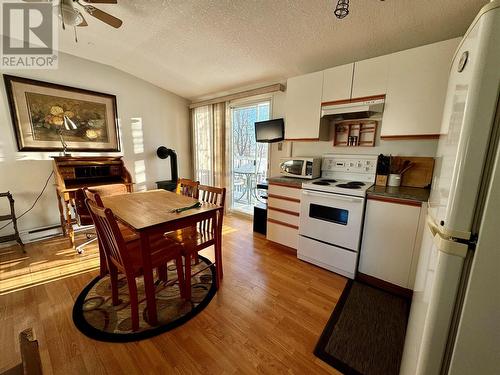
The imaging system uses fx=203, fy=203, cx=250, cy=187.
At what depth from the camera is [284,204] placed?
2.54m

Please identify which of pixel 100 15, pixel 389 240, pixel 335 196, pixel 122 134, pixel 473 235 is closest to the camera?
pixel 473 235

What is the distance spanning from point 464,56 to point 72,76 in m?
4.14

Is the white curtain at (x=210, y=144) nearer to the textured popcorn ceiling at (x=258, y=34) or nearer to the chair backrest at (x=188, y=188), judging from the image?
the textured popcorn ceiling at (x=258, y=34)

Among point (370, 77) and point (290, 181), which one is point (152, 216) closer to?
point (290, 181)

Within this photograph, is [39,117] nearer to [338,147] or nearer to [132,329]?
[132,329]

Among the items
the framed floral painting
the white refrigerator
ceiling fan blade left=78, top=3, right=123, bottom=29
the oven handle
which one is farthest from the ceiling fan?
the oven handle

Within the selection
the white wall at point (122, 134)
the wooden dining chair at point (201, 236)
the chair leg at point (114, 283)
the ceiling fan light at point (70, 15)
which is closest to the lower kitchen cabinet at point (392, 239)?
the wooden dining chair at point (201, 236)

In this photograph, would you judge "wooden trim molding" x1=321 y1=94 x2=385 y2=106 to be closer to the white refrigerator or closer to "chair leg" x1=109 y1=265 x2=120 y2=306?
the white refrigerator

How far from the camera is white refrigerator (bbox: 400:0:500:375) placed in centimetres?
53

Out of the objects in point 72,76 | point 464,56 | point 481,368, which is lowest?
point 481,368

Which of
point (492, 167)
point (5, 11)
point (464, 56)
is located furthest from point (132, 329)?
point (5, 11)

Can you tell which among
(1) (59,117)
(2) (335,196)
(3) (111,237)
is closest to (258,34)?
(2) (335,196)

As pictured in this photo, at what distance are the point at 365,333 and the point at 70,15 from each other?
330cm

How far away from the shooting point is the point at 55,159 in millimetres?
2641
